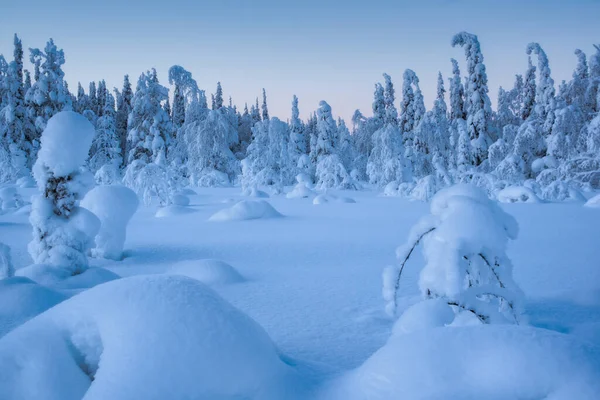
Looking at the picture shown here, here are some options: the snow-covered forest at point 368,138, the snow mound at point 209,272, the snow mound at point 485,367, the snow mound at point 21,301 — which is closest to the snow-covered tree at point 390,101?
the snow-covered forest at point 368,138

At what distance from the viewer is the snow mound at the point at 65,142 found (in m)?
5.18

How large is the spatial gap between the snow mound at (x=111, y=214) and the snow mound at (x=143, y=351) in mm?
4478

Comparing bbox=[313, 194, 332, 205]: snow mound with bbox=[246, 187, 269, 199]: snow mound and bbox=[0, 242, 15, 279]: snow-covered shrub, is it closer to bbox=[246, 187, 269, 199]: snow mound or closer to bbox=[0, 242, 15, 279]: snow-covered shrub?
bbox=[246, 187, 269, 199]: snow mound

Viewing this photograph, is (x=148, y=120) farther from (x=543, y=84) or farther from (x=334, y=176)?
(x=543, y=84)

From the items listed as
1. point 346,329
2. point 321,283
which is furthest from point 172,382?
point 321,283

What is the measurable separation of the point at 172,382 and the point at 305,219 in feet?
29.6

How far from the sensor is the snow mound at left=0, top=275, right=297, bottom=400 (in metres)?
1.69

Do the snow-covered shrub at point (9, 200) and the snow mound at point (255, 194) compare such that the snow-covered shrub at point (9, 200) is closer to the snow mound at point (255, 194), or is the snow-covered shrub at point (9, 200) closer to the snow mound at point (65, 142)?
the snow mound at point (255, 194)

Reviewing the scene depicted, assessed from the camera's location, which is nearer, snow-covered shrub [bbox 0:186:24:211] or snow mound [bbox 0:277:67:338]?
snow mound [bbox 0:277:67:338]

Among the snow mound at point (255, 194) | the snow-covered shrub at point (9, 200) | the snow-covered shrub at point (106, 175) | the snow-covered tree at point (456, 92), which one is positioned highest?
the snow-covered tree at point (456, 92)

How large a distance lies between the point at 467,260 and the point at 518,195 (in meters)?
13.2

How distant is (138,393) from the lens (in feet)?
5.32

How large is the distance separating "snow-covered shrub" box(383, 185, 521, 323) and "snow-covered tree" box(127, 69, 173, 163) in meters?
25.9

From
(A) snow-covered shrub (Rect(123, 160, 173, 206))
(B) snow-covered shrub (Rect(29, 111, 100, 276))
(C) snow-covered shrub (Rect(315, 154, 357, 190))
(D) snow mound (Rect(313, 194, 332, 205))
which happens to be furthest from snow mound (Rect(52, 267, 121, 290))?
(C) snow-covered shrub (Rect(315, 154, 357, 190))
